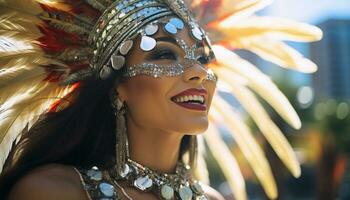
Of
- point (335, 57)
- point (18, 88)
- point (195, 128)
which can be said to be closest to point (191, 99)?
point (195, 128)

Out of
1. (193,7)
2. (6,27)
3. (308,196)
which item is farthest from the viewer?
(308,196)

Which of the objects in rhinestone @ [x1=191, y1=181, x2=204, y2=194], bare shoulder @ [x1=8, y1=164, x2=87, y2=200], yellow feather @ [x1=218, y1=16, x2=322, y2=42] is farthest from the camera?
yellow feather @ [x1=218, y1=16, x2=322, y2=42]

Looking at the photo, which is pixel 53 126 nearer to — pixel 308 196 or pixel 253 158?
pixel 253 158

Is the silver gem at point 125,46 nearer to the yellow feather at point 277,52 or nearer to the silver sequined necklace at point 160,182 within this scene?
the silver sequined necklace at point 160,182

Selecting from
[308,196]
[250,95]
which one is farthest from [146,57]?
[308,196]

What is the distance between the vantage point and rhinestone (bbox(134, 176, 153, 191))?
2906 millimetres

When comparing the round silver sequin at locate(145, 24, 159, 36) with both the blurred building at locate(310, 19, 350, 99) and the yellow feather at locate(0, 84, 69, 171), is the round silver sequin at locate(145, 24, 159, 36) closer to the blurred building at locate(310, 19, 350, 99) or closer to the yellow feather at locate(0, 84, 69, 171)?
the yellow feather at locate(0, 84, 69, 171)

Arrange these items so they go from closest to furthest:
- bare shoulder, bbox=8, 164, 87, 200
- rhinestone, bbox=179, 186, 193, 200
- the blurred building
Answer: bare shoulder, bbox=8, 164, 87, 200 < rhinestone, bbox=179, 186, 193, 200 < the blurred building

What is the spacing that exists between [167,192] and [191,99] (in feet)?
1.40

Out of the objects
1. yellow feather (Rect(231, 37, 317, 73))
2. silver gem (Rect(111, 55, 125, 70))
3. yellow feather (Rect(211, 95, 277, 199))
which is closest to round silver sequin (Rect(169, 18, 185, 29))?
silver gem (Rect(111, 55, 125, 70))

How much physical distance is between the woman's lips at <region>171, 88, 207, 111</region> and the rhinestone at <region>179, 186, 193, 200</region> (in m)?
0.40

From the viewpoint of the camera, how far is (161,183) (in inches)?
117

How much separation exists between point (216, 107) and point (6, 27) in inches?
45.1

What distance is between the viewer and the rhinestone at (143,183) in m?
2.91
